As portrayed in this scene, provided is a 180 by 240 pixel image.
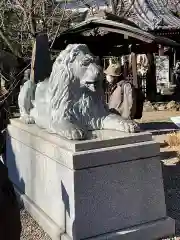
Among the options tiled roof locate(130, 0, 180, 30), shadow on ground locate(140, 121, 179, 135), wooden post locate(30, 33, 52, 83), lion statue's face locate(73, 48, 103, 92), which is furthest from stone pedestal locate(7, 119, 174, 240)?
tiled roof locate(130, 0, 180, 30)

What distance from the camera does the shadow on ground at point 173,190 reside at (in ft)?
15.0

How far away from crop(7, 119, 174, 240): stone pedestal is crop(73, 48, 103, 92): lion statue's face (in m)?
0.53

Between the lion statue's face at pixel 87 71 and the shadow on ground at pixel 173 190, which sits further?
the shadow on ground at pixel 173 190

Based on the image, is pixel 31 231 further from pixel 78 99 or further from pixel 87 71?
pixel 87 71

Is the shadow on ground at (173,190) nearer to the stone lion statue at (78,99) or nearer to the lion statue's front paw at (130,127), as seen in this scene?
the lion statue's front paw at (130,127)

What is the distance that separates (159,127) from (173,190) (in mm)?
5459

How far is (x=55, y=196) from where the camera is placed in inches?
157

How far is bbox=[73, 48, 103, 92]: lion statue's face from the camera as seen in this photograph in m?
3.86

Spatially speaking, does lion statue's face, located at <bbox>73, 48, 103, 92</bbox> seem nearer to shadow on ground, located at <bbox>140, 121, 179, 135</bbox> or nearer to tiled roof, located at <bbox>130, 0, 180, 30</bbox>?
shadow on ground, located at <bbox>140, 121, 179, 135</bbox>

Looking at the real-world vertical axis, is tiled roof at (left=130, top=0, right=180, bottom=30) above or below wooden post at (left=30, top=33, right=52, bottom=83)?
above

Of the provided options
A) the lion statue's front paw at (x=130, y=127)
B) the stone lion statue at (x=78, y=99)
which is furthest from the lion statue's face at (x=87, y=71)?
the lion statue's front paw at (x=130, y=127)

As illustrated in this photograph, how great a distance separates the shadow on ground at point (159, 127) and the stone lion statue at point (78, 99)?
579 cm

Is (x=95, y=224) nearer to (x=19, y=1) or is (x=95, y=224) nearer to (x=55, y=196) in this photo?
(x=55, y=196)

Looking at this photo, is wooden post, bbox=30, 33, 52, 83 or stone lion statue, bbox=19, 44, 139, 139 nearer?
stone lion statue, bbox=19, 44, 139, 139
